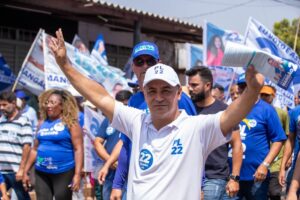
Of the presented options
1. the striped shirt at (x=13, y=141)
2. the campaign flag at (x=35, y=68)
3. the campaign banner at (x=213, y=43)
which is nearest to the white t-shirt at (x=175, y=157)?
the striped shirt at (x=13, y=141)

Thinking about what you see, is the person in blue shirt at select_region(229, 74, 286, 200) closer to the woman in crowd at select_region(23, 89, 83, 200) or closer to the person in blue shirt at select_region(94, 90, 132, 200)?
the person in blue shirt at select_region(94, 90, 132, 200)

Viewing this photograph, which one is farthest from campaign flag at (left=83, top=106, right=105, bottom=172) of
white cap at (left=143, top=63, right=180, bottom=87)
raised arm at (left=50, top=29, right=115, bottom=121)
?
white cap at (left=143, top=63, right=180, bottom=87)

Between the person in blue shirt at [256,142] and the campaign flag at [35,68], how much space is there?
4.74 m

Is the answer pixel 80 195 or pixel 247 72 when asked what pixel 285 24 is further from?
pixel 247 72

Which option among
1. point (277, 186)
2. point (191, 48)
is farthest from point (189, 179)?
point (191, 48)

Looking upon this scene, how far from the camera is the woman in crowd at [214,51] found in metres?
11.3

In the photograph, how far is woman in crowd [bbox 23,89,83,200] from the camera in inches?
271

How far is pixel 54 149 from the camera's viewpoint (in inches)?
272

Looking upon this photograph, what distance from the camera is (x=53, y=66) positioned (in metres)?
9.65

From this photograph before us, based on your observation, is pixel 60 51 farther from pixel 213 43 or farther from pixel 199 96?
pixel 213 43

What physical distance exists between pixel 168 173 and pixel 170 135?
0.21 meters

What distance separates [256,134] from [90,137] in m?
2.58

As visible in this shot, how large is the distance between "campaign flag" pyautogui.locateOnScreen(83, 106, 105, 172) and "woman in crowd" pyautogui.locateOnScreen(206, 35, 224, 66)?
373 centimetres

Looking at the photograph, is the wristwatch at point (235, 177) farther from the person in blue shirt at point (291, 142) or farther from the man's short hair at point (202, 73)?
the person in blue shirt at point (291, 142)
